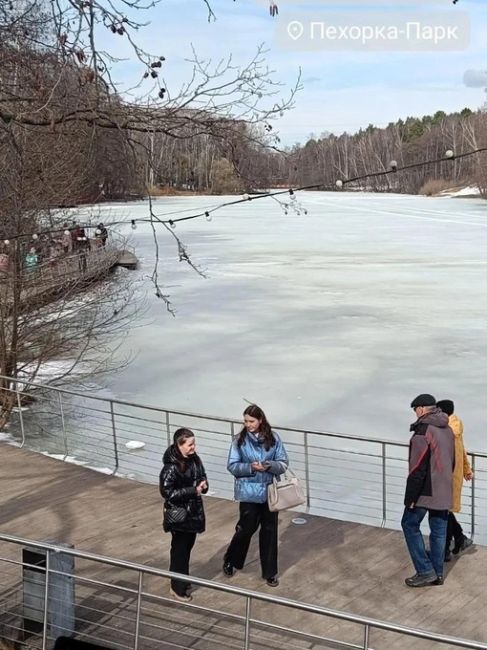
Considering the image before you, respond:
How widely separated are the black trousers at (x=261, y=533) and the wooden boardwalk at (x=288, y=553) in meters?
0.18

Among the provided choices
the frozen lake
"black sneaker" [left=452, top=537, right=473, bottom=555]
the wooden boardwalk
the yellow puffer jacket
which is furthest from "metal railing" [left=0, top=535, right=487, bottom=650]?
Result: the frozen lake

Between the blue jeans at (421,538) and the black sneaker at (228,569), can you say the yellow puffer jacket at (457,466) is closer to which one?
the blue jeans at (421,538)

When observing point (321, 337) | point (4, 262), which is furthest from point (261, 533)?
point (321, 337)

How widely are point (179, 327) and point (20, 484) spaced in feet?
42.5

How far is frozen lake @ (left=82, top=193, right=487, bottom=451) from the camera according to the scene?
1395 cm

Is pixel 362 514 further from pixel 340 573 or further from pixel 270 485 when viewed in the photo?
pixel 270 485

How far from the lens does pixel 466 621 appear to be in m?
5.36

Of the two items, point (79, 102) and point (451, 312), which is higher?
point (79, 102)

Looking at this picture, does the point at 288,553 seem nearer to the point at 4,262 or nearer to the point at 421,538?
the point at 421,538

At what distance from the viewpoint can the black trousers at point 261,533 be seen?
5730 millimetres

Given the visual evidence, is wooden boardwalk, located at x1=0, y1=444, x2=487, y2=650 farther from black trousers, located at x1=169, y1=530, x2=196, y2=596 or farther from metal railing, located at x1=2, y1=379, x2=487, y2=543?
metal railing, located at x1=2, y1=379, x2=487, y2=543

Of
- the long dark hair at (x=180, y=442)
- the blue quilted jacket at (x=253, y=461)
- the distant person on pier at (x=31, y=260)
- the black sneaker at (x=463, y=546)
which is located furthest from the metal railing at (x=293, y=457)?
the long dark hair at (x=180, y=442)

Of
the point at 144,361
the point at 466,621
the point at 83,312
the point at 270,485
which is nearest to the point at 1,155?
the point at 83,312

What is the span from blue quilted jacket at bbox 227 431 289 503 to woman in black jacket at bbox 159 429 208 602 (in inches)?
9.8
